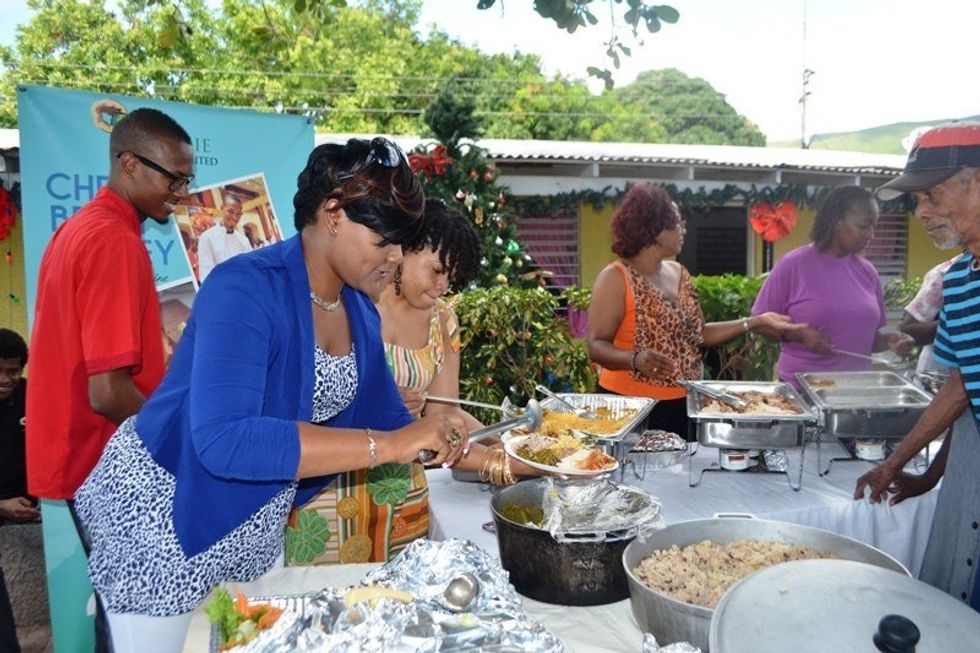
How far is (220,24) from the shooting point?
61.9 ft

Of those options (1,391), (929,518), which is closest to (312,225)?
(929,518)

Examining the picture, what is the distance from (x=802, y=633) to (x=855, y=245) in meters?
2.77

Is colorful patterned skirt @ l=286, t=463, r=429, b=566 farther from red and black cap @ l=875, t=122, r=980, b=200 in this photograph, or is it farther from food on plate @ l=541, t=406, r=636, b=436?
red and black cap @ l=875, t=122, r=980, b=200

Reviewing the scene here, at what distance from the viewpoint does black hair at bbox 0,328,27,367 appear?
121 inches

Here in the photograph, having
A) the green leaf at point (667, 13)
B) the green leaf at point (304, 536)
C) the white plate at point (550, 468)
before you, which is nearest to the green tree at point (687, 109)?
the green leaf at point (667, 13)

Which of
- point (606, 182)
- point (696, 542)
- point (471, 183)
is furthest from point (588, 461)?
point (606, 182)

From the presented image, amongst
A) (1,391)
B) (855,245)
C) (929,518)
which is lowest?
(929,518)

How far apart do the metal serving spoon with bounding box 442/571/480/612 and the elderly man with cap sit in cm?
Answer: 142

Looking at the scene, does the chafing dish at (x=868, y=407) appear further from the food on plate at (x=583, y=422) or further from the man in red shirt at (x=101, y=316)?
the man in red shirt at (x=101, y=316)

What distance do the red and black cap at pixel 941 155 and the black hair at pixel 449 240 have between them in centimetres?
125

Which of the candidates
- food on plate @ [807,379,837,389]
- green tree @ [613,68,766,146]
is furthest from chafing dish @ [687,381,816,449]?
green tree @ [613,68,766,146]

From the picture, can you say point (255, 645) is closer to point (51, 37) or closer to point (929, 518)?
point (929, 518)

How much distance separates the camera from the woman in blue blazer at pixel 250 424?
131cm

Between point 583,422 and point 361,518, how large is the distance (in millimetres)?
758
